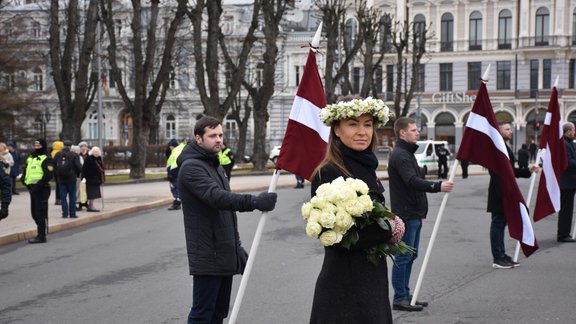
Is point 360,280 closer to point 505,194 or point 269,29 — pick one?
point 505,194

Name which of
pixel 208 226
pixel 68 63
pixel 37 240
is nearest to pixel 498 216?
pixel 208 226

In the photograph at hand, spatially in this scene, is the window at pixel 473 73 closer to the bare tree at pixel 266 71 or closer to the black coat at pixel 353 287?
the bare tree at pixel 266 71

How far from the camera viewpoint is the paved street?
7430 mm

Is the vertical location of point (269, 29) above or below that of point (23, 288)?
above

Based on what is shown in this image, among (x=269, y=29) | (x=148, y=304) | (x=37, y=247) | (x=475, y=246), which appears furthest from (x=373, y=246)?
(x=269, y=29)

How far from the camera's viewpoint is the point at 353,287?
4188 mm

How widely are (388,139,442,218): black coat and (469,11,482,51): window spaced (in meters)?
56.3

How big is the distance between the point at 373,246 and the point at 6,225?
1246cm

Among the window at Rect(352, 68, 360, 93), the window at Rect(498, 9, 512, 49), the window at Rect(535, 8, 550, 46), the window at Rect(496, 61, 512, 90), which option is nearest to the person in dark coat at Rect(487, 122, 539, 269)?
the window at Rect(535, 8, 550, 46)

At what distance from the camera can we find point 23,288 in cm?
909

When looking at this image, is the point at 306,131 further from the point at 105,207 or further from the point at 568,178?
the point at 105,207

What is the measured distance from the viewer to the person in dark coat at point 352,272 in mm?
4180

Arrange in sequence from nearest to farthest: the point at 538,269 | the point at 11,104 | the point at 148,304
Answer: the point at 148,304 → the point at 538,269 → the point at 11,104

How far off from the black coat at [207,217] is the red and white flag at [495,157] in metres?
3.59
